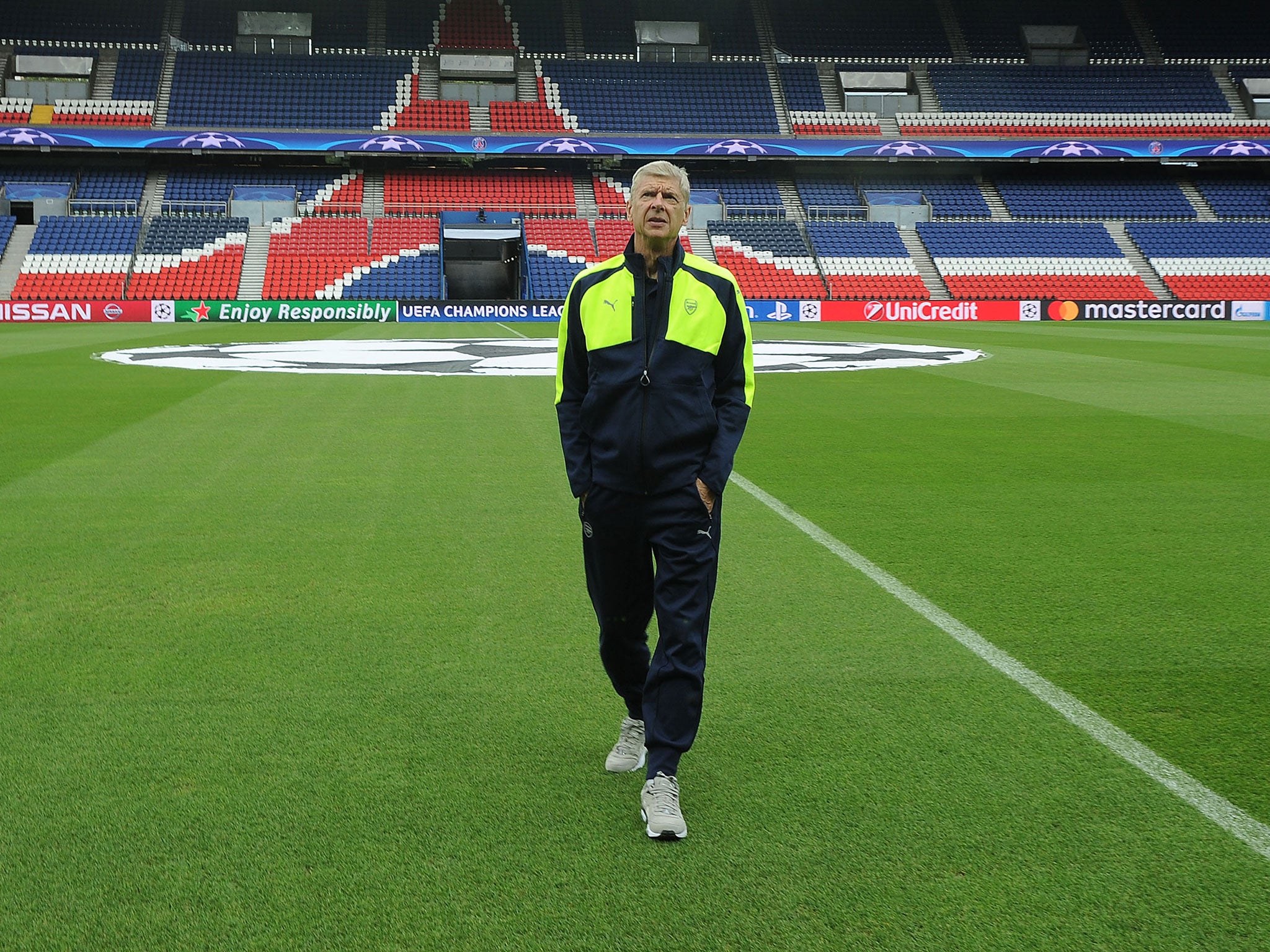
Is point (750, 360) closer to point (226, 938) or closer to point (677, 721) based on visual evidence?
point (677, 721)

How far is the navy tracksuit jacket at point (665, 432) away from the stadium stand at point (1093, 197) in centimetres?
4937

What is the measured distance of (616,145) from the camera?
152 ft

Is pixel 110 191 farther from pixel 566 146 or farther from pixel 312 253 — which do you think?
pixel 566 146

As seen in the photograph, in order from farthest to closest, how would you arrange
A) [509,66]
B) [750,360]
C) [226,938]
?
[509,66], [750,360], [226,938]

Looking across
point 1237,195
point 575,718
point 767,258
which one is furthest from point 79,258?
point 1237,195

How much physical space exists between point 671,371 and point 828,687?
1.60 m

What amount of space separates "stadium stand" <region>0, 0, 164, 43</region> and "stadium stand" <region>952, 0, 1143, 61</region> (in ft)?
127

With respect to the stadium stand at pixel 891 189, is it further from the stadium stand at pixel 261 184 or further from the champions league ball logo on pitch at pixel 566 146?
the stadium stand at pixel 261 184

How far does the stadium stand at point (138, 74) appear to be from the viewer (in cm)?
4703

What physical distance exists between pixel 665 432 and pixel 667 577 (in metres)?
0.44

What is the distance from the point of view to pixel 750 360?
358 cm

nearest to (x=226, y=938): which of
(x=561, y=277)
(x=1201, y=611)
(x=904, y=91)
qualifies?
(x=1201, y=611)

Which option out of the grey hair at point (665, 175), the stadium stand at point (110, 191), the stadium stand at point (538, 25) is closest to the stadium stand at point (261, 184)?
the stadium stand at point (110, 191)

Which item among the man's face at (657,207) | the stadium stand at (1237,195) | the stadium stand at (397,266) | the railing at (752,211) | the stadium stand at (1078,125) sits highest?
the stadium stand at (1078,125)
